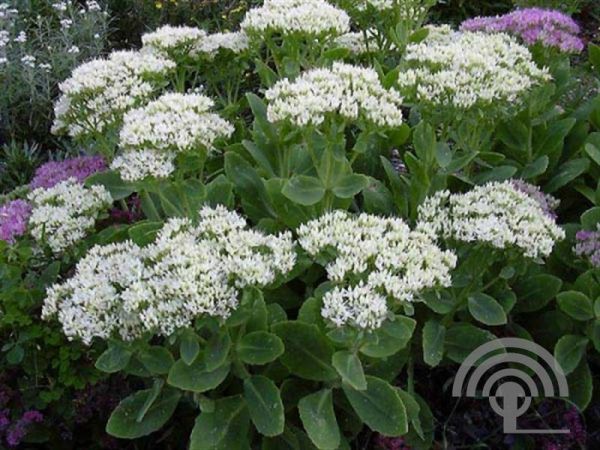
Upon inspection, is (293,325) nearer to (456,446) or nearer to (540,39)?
(456,446)

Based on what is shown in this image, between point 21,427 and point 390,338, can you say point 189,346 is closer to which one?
point 390,338

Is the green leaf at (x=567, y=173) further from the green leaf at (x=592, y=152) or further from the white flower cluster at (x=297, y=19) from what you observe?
the white flower cluster at (x=297, y=19)

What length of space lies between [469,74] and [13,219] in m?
1.86

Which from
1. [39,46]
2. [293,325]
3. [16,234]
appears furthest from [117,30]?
[293,325]

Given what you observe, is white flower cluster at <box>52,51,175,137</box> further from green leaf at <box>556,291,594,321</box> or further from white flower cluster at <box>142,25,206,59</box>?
green leaf at <box>556,291,594,321</box>

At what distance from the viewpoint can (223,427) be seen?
2.37m

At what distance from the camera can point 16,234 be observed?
3.07 metres

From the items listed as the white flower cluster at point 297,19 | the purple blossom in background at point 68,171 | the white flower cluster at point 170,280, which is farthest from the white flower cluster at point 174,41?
the white flower cluster at point 170,280

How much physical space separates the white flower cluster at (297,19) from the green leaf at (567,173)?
3.55 ft

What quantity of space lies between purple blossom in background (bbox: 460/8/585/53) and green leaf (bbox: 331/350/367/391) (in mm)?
1911

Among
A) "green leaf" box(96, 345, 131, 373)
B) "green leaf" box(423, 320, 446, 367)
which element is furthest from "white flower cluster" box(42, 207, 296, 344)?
"green leaf" box(423, 320, 446, 367)

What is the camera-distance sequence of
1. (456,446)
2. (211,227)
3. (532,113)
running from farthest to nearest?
1. (532,113)
2. (456,446)
3. (211,227)

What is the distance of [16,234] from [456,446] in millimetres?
1830

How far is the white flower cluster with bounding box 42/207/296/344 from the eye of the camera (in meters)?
2.12
